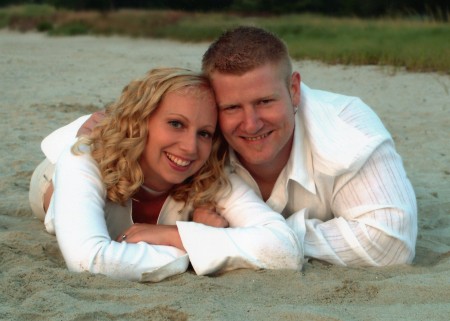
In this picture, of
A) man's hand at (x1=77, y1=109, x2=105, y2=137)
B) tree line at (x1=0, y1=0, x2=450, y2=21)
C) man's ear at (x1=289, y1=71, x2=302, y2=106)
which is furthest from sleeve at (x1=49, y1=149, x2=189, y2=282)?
tree line at (x1=0, y1=0, x2=450, y2=21)

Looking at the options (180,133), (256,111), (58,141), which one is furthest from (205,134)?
(58,141)

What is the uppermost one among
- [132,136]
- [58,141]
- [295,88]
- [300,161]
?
[295,88]

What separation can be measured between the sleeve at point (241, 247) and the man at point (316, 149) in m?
0.25

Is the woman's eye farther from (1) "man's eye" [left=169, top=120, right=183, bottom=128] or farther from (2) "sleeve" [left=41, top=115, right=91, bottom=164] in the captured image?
(2) "sleeve" [left=41, top=115, right=91, bottom=164]

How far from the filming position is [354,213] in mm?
3861

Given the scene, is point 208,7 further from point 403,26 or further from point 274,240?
point 274,240

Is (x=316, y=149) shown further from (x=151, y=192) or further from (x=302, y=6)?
(x=302, y=6)

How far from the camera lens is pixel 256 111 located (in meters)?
3.70

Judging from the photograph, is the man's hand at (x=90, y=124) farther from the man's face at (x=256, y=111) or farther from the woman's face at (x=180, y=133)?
the man's face at (x=256, y=111)

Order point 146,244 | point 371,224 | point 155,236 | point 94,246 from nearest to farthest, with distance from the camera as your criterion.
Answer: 1. point 94,246
2. point 146,244
3. point 155,236
4. point 371,224

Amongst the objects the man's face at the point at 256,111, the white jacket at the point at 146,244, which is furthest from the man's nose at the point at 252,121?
the white jacket at the point at 146,244

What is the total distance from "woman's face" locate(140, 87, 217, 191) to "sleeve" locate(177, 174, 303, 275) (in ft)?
0.91

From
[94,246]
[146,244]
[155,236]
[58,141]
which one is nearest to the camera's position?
[94,246]

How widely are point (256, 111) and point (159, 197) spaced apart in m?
0.71
